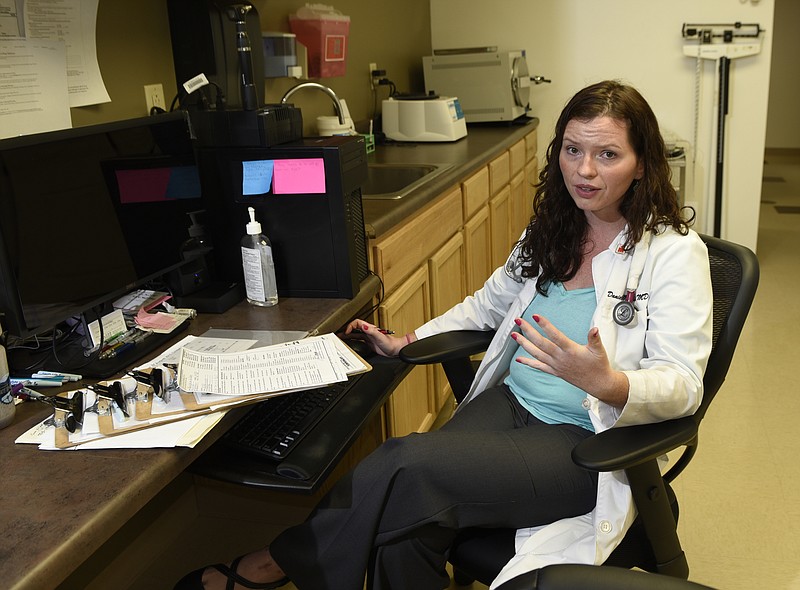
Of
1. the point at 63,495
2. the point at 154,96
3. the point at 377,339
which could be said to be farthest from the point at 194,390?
the point at 154,96

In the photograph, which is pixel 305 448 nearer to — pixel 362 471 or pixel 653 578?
pixel 362 471

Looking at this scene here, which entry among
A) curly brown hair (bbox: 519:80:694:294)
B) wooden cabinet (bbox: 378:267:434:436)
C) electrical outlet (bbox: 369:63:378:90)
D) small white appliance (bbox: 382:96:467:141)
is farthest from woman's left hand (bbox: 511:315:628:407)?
electrical outlet (bbox: 369:63:378:90)

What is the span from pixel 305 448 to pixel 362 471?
0.36 ft

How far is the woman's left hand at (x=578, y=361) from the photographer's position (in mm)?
1195

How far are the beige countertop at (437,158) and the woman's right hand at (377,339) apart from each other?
1.00 feet

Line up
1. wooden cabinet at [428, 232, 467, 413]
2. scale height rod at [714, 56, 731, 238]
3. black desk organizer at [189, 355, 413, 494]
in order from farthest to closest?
scale height rod at [714, 56, 731, 238]
wooden cabinet at [428, 232, 467, 413]
black desk organizer at [189, 355, 413, 494]

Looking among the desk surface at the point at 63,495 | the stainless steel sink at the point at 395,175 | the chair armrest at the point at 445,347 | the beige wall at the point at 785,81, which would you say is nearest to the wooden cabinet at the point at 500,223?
the stainless steel sink at the point at 395,175

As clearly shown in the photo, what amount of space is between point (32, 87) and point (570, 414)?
134cm

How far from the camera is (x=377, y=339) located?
67.2 inches

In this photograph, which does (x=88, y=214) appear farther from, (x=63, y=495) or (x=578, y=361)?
(x=578, y=361)

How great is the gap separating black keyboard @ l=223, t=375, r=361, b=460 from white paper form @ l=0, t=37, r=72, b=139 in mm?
818

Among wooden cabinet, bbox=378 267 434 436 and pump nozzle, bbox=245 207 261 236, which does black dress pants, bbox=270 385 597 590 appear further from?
wooden cabinet, bbox=378 267 434 436

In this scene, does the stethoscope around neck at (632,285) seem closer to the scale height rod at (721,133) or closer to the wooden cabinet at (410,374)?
the wooden cabinet at (410,374)

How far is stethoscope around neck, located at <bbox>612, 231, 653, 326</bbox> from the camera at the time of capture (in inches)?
54.3
